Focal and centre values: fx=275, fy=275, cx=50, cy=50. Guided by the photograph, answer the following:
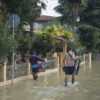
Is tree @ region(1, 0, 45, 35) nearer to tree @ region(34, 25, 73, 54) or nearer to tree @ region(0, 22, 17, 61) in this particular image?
tree @ region(34, 25, 73, 54)

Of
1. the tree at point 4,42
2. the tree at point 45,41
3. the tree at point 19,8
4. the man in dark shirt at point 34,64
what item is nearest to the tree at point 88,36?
the tree at point 45,41

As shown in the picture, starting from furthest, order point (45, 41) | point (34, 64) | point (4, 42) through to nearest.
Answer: point (45, 41) < point (34, 64) < point (4, 42)

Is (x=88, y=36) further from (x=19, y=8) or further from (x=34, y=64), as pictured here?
(x=34, y=64)

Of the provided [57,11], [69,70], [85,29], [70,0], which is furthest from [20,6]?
[57,11]

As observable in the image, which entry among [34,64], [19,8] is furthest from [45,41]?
[34,64]

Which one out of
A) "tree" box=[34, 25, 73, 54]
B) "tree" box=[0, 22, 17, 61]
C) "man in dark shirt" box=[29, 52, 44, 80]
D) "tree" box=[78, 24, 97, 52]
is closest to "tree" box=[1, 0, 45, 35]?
"man in dark shirt" box=[29, 52, 44, 80]

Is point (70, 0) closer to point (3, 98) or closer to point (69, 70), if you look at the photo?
point (69, 70)

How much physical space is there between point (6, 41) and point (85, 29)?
26.2 meters

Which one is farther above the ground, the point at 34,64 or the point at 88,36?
the point at 88,36

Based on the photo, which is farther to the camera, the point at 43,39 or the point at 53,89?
the point at 43,39

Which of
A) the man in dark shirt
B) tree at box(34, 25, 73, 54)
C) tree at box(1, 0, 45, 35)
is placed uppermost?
tree at box(1, 0, 45, 35)

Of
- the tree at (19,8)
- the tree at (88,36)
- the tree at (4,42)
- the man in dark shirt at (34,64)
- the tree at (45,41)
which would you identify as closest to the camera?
the tree at (4,42)

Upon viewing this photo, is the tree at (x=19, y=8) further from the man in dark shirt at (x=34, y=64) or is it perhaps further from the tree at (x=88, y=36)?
the tree at (x=88, y=36)

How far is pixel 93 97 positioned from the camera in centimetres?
930
